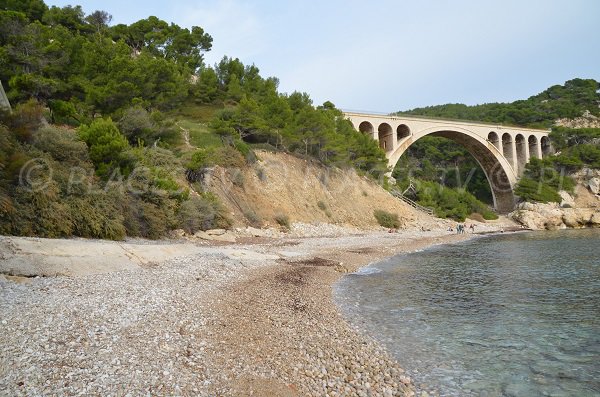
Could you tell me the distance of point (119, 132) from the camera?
20297 millimetres

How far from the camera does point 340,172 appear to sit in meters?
40.8

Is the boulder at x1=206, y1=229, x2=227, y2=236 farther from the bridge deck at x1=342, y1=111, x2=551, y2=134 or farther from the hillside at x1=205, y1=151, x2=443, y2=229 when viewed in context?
the bridge deck at x1=342, y1=111, x2=551, y2=134

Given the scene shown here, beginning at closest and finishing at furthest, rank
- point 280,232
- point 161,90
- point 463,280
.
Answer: point 463,280, point 280,232, point 161,90

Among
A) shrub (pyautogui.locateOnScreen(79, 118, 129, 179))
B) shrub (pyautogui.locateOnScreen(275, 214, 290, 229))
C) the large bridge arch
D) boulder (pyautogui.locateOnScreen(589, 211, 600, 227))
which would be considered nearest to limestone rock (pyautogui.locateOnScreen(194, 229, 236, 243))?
shrub (pyautogui.locateOnScreen(79, 118, 129, 179))

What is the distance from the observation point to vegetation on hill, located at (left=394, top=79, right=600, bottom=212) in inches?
2483

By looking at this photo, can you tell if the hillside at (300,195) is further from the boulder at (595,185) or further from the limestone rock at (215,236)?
the boulder at (595,185)

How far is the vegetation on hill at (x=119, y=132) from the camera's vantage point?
42.9 ft

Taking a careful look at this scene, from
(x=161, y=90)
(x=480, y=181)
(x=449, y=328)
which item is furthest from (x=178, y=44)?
(x=480, y=181)

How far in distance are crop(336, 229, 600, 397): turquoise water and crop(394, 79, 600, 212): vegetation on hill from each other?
Answer: 37.3m

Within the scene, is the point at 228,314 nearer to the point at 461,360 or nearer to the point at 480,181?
the point at 461,360

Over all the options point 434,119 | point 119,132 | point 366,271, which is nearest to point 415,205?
point 434,119

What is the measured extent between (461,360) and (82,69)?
3041cm

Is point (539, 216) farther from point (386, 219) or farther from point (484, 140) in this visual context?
point (386, 219)

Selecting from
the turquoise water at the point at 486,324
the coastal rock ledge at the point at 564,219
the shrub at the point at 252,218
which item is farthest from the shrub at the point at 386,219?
the coastal rock ledge at the point at 564,219
